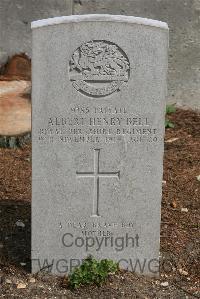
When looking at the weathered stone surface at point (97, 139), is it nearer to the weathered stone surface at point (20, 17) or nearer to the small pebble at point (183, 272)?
the small pebble at point (183, 272)

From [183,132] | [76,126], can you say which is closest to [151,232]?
[76,126]

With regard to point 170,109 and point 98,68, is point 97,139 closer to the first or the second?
point 98,68

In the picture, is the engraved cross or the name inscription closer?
the name inscription

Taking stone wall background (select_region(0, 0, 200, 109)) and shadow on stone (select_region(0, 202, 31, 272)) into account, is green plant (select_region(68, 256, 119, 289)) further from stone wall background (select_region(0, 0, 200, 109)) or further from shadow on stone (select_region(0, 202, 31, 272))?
stone wall background (select_region(0, 0, 200, 109))

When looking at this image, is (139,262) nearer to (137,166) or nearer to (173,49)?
(137,166)

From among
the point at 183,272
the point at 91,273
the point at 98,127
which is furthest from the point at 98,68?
the point at 183,272

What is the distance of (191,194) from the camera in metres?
5.94

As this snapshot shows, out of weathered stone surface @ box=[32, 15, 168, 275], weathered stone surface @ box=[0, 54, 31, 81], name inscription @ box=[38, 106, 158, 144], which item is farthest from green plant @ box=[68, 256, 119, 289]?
weathered stone surface @ box=[0, 54, 31, 81]

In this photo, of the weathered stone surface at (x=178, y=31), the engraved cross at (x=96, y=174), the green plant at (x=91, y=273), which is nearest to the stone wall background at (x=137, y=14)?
the weathered stone surface at (x=178, y=31)

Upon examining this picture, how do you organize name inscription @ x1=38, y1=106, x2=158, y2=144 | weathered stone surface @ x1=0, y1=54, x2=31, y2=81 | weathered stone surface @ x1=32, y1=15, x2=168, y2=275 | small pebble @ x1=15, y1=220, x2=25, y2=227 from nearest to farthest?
weathered stone surface @ x1=32, y1=15, x2=168, y2=275
name inscription @ x1=38, y1=106, x2=158, y2=144
small pebble @ x1=15, y1=220, x2=25, y2=227
weathered stone surface @ x1=0, y1=54, x2=31, y2=81

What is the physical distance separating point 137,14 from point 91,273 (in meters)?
3.99

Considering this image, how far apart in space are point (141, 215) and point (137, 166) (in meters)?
0.32

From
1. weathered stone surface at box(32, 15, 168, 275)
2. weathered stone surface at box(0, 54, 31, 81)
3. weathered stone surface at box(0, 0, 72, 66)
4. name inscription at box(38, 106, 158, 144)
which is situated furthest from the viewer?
weathered stone surface at box(0, 0, 72, 66)

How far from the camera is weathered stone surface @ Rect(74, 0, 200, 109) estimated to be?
25.4 ft
